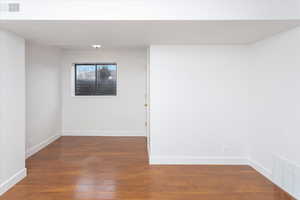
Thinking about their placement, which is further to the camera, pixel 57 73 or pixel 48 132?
pixel 57 73

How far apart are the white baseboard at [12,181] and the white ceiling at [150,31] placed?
194cm

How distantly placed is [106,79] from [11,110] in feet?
10.3

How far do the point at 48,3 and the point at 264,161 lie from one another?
3559 mm

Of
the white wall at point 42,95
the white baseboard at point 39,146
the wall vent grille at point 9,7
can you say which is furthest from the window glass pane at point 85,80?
the wall vent grille at point 9,7

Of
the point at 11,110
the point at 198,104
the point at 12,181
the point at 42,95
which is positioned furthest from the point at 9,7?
the point at 198,104

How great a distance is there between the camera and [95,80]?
5.81 metres

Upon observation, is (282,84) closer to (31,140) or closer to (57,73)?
(31,140)

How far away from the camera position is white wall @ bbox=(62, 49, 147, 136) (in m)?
5.62

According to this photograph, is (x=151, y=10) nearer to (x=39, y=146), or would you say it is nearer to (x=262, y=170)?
(x=262, y=170)

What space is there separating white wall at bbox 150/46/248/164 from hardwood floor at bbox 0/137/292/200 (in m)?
0.27

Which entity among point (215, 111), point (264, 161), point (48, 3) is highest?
point (48, 3)

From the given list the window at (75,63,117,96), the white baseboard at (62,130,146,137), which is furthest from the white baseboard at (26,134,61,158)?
the window at (75,63,117,96)

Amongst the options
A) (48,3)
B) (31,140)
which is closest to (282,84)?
(48,3)

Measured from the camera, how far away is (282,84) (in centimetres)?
274
